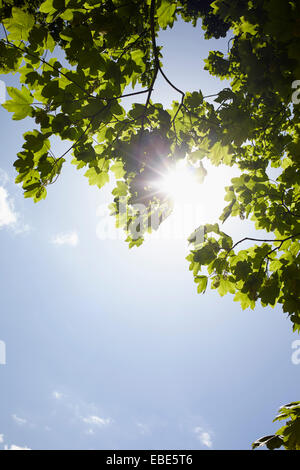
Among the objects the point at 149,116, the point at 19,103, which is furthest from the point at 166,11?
the point at 19,103

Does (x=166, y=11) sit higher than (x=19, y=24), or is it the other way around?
(x=166, y=11)

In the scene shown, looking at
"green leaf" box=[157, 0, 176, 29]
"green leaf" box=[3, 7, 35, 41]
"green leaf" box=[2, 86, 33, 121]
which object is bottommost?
"green leaf" box=[2, 86, 33, 121]

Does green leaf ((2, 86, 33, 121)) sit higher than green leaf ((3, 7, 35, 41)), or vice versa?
green leaf ((3, 7, 35, 41))

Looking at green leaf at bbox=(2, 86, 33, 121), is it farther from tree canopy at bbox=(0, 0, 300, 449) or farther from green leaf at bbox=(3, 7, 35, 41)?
green leaf at bbox=(3, 7, 35, 41)

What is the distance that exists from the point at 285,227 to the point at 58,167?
107 inches

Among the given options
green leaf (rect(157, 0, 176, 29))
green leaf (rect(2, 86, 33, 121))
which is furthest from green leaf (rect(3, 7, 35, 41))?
green leaf (rect(157, 0, 176, 29))

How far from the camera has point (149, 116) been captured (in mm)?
3014

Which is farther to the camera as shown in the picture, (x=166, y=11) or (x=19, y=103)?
(x=166, y=11)

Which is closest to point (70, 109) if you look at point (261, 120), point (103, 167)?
point (103, 167)

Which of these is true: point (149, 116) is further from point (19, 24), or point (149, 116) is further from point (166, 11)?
point (19, 24)

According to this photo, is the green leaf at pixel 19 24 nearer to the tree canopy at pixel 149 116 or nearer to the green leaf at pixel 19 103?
the tree canopy at pixel 149 116

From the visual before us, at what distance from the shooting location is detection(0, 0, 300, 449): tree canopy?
200 centimetres

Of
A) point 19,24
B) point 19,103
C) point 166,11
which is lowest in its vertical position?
point 19,103

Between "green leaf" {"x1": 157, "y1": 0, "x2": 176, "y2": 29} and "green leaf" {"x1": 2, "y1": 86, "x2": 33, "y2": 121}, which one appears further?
"green leaf" {"x1": 157, "y1": 0, "x2": 176, "y2": 29}
